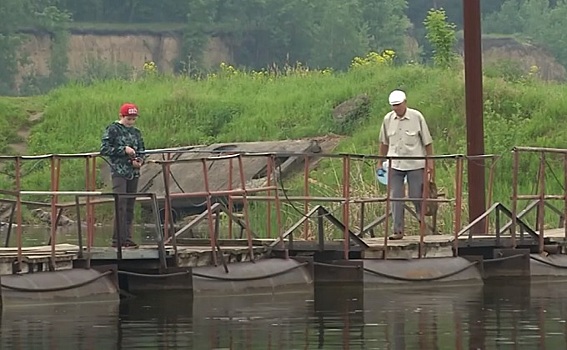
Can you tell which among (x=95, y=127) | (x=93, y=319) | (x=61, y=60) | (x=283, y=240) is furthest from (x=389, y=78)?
(x=61, y=60)

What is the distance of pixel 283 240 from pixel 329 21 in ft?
193

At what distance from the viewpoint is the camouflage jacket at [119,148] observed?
19.4 metres

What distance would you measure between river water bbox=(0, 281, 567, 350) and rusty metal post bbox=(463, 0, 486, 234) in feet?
7.21

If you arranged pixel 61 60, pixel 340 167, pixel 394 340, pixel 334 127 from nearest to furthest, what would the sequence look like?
pixel 394 340
pixel 340 167
pixel 334 127
pixel 61 60

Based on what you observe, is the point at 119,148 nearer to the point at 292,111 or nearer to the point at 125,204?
the point at 125,204

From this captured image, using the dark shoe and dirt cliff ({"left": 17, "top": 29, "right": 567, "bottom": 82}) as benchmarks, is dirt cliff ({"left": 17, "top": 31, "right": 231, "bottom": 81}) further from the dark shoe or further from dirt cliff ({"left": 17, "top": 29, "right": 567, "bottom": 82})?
the dark shoe

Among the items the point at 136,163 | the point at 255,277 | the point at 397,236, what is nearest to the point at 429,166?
the point at 397,236

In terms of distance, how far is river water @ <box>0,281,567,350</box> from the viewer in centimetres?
1541

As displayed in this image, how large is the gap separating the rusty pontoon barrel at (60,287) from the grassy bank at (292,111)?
12.0m

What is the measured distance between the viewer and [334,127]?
37.7 meters

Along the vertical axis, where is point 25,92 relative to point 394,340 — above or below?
above

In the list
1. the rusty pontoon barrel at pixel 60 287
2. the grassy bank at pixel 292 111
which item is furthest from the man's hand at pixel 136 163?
the grassy bank at pixel 292 111

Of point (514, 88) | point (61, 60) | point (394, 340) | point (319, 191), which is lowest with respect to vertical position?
point (394, 340)

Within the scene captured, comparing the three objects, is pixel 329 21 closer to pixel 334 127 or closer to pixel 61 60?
pixel 61 60
